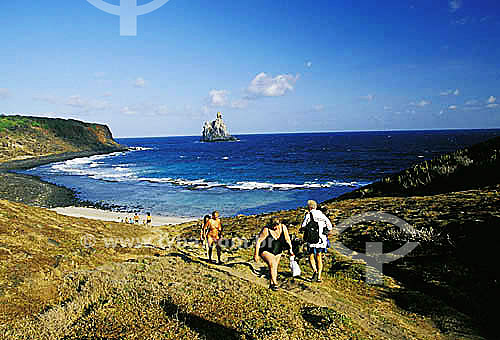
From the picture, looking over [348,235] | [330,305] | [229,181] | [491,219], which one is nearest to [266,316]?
[330,305]

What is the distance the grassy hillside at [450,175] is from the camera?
14109 millimetres

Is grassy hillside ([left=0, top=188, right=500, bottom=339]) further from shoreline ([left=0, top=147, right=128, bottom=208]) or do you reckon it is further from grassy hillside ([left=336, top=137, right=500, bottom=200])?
shoreline ([left=0, top=147, right=128, bottom=208])

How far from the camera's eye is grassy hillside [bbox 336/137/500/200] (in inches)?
555

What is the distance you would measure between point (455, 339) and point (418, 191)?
11.6 m

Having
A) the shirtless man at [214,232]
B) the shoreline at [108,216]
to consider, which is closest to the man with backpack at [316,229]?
the shirtless man at [214,232]

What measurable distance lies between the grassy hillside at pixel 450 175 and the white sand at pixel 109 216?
19.1 meters

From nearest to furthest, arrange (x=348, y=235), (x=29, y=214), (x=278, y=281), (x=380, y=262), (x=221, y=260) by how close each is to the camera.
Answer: (x=278, y=281), (x=380, y=262), (x=221, y=260), (x=348, y=235), (x=29, y=214)

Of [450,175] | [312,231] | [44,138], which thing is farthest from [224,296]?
[44,138]

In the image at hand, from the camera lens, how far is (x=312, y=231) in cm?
752

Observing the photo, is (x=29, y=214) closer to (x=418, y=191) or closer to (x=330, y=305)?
(x=330, y=305)

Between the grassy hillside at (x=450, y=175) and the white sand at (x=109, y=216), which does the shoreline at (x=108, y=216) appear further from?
the grassy hillside at (x=450, y=175)

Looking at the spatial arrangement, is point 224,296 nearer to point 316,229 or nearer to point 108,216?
point 316,229

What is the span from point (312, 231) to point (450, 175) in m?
12.3

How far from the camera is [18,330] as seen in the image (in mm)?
5180
